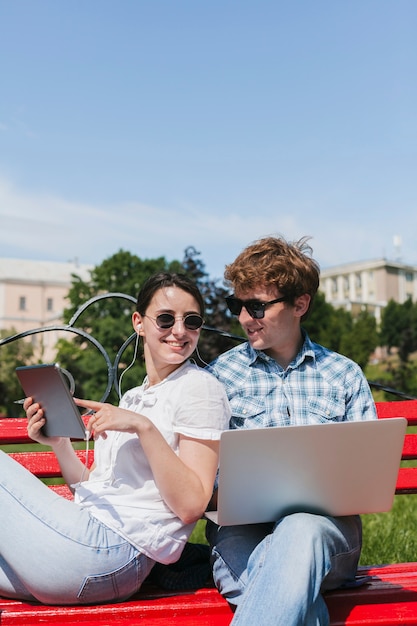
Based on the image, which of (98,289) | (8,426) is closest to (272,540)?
(8,426)

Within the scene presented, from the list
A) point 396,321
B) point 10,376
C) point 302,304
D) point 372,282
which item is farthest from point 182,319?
point 372,282

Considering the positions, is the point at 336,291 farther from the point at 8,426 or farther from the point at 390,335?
the point at 8,426

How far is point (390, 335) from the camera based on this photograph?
66562 millimetres

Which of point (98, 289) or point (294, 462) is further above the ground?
point (98, 289)

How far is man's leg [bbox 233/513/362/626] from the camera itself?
2.16 meters

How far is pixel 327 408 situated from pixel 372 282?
322ft

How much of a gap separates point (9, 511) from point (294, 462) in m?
0.94

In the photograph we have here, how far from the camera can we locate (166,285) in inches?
107

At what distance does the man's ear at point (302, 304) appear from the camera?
298cm

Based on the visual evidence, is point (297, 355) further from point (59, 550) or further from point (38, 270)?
point (38, 270)

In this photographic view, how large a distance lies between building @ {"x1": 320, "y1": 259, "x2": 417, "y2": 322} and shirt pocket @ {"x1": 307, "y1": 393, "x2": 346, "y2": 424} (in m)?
93.6

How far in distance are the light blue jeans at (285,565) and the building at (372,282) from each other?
3698 inches

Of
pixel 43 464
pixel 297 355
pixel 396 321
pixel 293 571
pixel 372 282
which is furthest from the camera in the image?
pixel 372 282

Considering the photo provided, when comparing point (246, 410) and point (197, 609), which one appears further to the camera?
point (246, 410)
